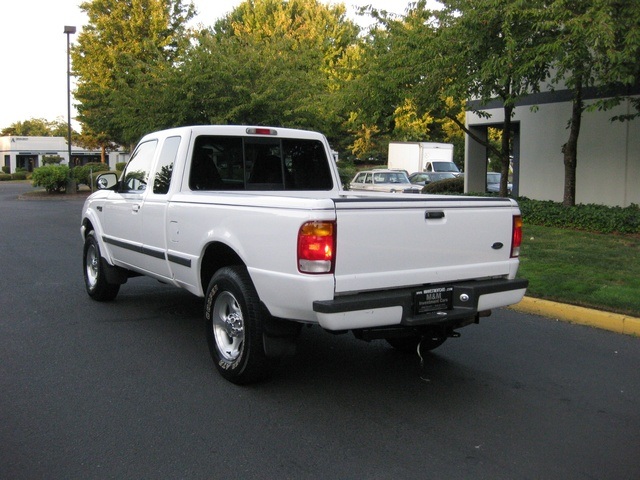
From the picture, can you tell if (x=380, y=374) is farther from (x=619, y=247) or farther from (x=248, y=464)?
(x=619, y=247)

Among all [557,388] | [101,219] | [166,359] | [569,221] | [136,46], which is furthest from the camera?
[136,46]

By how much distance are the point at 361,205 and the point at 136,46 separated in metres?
36.6

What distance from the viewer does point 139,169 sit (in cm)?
697

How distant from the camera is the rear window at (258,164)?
20.3ft

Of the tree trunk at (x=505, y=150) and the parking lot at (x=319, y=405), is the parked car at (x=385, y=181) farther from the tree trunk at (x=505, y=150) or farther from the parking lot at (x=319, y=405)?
the parking lot at (x=319, y=405)

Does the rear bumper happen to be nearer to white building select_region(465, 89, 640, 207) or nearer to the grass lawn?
the grass lawn

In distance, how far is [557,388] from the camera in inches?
202

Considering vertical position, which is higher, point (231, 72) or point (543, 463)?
point (231, 72)

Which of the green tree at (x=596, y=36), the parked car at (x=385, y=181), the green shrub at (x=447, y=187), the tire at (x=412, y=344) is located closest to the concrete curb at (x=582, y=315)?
the tire at (x=412, y=344)

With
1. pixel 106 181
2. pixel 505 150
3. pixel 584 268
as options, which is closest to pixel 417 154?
pixel 505 150

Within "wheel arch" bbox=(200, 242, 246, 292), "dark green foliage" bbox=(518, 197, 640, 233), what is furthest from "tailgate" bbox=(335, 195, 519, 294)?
"dark green foliage" bbox=(518, 197, 640, 233)

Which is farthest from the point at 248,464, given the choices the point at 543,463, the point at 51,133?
the point at 51,133

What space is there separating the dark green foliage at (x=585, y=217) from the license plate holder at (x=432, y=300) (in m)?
9.45

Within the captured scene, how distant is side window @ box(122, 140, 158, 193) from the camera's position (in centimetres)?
674
